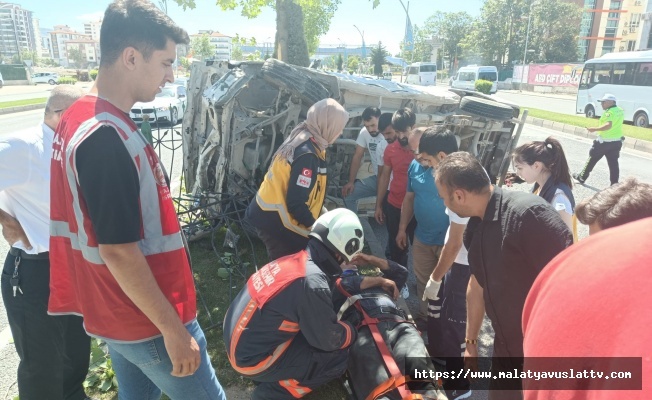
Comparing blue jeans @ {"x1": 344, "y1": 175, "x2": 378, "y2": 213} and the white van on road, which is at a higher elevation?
the white van on road

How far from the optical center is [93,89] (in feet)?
4.83

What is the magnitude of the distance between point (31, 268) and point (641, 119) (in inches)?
767

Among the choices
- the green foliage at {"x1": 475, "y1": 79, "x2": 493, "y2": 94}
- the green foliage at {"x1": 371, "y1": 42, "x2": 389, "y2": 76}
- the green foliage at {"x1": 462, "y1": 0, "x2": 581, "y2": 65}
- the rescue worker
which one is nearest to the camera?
the rescue worker

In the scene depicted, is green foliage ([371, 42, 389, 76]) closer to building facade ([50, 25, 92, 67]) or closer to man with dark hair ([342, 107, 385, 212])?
man with dark hair ([342, 107, 385, 212])

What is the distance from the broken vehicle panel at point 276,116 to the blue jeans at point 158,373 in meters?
2.93

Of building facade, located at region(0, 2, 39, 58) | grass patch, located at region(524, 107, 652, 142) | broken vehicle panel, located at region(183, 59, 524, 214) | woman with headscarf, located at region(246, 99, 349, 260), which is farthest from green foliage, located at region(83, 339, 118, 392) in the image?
building facade, located at region(0, 2, 39, 58)

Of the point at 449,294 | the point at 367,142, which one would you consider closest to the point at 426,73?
the point at 367,142

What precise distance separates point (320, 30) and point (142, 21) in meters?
21.4

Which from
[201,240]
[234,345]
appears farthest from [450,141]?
[201,240]

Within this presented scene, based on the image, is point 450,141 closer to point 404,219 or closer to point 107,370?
point 404,219

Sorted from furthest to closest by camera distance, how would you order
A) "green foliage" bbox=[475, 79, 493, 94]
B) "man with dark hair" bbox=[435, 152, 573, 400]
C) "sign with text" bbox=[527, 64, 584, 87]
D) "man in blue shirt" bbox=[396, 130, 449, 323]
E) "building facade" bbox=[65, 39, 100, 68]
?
"building facade" bbox=[65, 39, 100, 68]
"sign with text" bbox=[527, 64, 584, 87]
"green foliage" bbox=[475, 79, 493, 94]
"man in blue shirt" bbox=[396, 130, 449, 323]
"man with dark hair" bbox=[435, 152, 573, 400]

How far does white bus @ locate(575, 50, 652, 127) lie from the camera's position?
51.2 feet

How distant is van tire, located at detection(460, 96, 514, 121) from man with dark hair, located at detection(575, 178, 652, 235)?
3.65m

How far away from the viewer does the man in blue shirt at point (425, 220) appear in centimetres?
324
